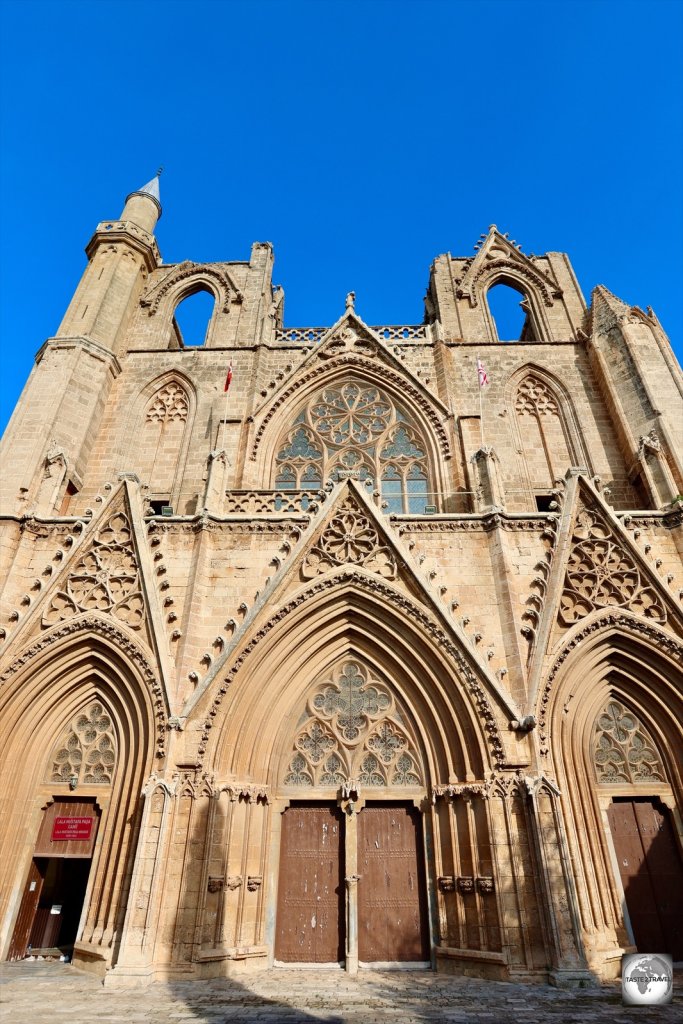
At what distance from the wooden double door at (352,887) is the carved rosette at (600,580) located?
448 cm

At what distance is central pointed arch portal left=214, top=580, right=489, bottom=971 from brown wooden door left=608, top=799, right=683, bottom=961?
261 cm

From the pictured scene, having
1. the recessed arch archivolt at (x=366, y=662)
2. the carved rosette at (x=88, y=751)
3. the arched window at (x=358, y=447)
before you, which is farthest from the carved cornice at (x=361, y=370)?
the carved rosette at (x=88, y=751)

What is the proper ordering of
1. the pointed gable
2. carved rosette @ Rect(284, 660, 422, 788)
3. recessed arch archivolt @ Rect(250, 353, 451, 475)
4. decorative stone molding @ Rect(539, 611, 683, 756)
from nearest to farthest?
decorative stone molding @ Rect(539, 611, 683, 756)
carved rosette @ Rect(284, 660, 422, 788)
recessed arch archivolt @ Rect(250, 353, 451, 475)
the pointed gable

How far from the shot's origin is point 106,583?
10797mm

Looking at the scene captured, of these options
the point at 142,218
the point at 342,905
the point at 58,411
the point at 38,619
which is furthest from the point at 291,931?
the point at 142,218

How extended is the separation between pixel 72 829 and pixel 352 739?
15.5ft

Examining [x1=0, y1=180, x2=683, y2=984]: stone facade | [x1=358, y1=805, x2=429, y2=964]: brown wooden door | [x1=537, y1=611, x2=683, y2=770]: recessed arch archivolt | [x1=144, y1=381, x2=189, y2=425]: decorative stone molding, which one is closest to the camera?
[x1=0, y1=180, x2=683, y2=984]: stone facade

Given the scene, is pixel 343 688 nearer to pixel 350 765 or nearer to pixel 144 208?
pixel 350 765

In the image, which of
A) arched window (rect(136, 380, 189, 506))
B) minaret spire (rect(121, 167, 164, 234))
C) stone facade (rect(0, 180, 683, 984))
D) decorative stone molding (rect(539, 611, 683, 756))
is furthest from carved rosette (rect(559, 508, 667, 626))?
minaret spire (rect(121, 167, 164, 234))

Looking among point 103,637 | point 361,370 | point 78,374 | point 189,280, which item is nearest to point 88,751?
point 103,637

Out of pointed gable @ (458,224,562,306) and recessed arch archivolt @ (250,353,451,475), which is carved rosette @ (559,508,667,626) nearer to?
recessed arch archivolt @ (250,353,451,475)

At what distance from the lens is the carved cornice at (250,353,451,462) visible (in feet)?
49.6

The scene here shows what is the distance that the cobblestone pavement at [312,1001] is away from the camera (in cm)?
578
